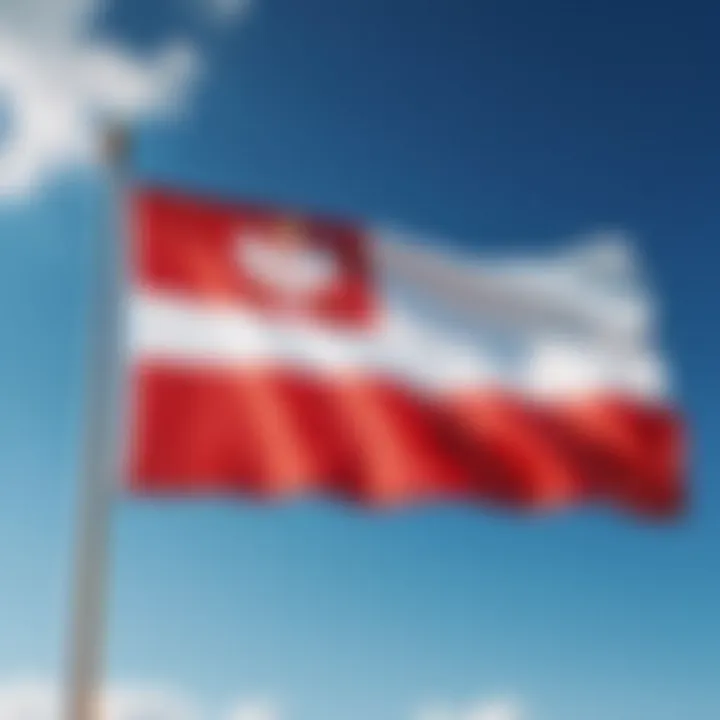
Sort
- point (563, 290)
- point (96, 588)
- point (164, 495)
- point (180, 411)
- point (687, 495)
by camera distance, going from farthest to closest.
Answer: point (563, 290), point (687, 495), point (180, 411), point (164, 495), point (96, 588)

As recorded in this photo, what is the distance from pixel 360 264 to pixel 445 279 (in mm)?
960

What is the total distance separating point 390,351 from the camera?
13.8 metres

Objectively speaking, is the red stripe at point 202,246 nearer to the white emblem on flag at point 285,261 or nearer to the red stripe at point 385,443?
the white emblem on flag at point 285,261

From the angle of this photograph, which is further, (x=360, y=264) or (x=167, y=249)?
(x=360, y=264)

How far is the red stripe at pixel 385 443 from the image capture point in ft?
38.3

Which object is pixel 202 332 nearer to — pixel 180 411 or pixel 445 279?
pixel 180 411

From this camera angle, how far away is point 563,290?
1492cm

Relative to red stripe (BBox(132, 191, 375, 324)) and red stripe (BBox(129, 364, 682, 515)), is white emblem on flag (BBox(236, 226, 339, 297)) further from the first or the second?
red stripe (BBox(129, 364, 682, 515))

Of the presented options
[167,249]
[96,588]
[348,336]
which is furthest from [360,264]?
[96,588]

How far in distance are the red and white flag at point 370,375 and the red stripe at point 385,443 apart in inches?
0.7

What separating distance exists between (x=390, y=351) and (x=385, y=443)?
1.39 meters

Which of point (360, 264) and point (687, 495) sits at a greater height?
point (360, 264)

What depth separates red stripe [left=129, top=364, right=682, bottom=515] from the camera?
38.3 feet

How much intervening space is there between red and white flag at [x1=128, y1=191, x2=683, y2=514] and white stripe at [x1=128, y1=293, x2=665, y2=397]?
18mm
